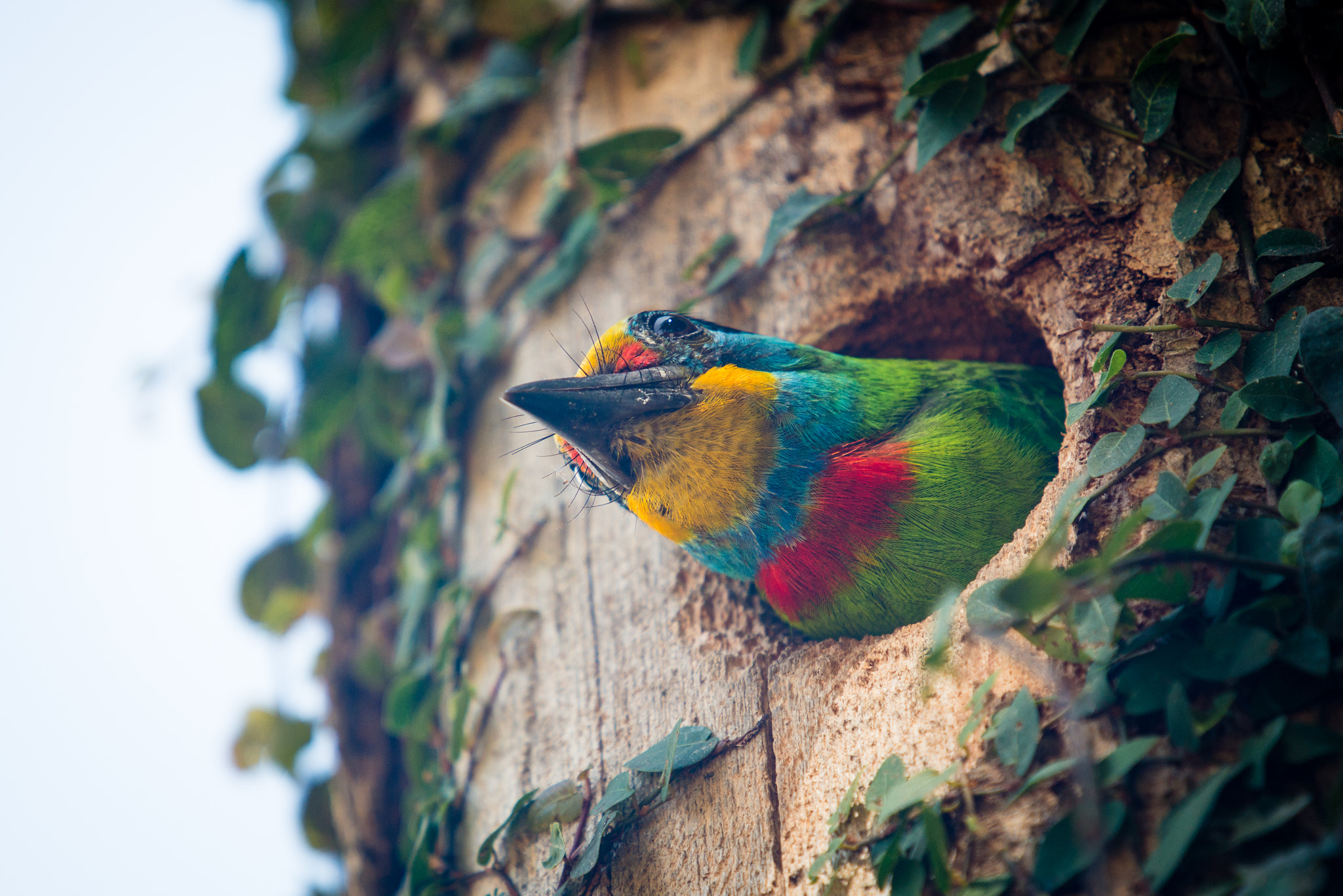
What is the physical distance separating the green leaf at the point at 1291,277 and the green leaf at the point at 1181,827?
1147mm

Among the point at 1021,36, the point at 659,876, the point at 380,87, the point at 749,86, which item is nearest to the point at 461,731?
the point at 659,876

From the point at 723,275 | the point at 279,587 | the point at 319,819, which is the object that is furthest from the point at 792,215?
the point at 319,819

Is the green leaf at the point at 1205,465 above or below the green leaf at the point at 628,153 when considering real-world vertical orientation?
below

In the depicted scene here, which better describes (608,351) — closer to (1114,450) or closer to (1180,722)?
(1114,450)

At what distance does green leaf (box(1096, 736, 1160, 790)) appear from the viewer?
4.91 feet

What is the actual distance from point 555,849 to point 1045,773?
1.25m

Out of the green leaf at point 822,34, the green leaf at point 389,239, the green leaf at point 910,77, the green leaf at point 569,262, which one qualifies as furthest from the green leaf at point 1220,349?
the green leaf at point 389,239

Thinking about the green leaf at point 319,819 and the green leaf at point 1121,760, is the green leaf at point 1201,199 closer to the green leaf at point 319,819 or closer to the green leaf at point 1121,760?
the green leaf at point 1121,760

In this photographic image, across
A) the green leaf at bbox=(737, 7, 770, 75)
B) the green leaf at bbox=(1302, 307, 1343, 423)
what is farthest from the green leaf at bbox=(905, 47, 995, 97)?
the green leaf at bbox=(1302, 307, 1343, 423)

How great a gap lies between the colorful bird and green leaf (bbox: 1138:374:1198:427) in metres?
0.56

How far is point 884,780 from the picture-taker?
6.02ft

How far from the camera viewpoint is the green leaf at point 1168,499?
1699 mm

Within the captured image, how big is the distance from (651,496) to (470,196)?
6.75 ft

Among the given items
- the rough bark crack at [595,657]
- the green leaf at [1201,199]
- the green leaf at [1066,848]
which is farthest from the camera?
the rough bark crack at [595,657]
